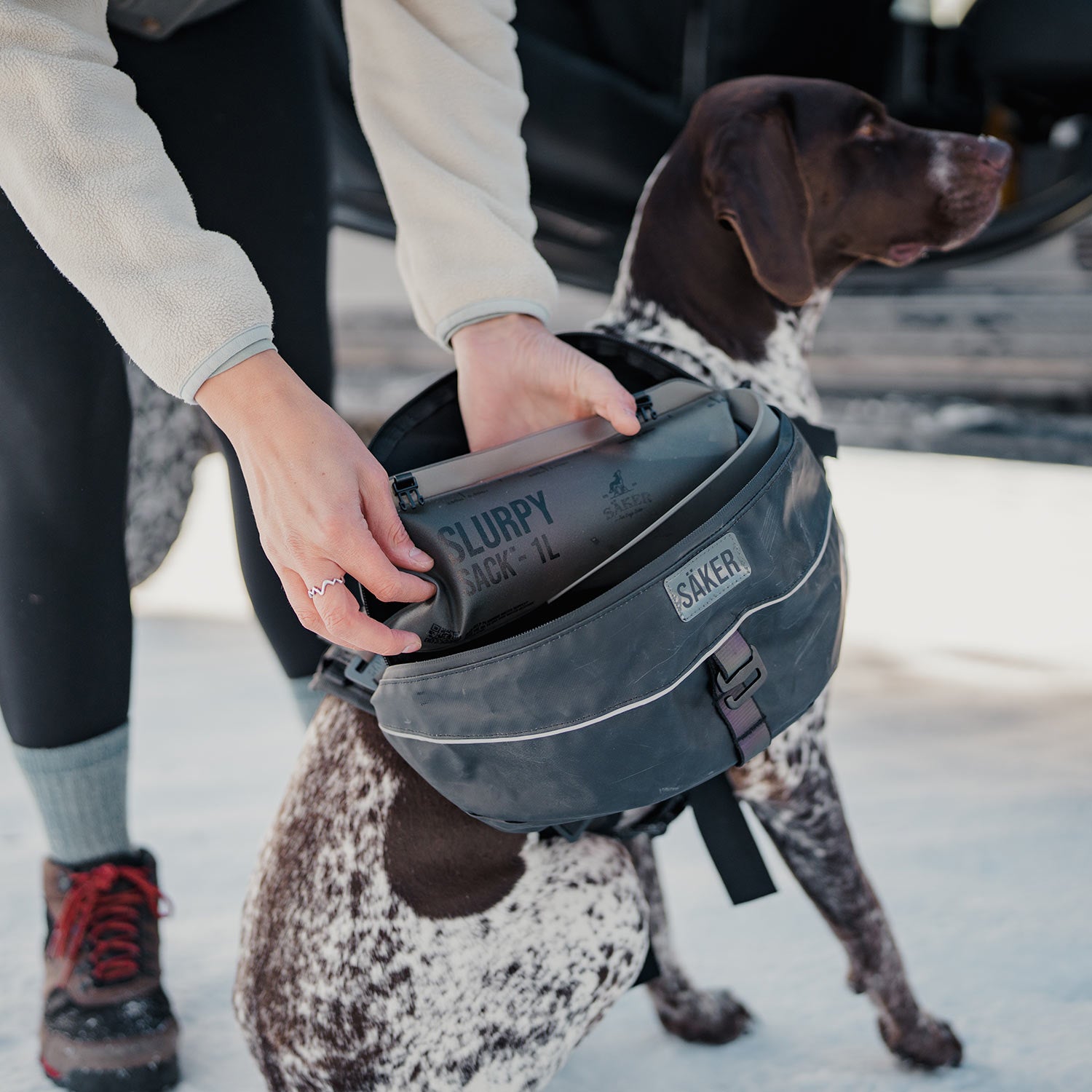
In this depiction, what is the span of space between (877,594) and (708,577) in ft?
6.67

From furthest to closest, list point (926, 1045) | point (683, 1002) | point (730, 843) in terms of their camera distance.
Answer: point (683, 1002)
point (926, 1045)
point (730, 843)

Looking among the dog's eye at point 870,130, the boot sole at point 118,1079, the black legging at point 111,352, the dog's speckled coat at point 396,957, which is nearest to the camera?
the dog's speckled coat at point 396,957

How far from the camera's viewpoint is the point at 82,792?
1.30 meters

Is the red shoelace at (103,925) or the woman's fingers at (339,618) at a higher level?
the woman's fingers at (339,618)

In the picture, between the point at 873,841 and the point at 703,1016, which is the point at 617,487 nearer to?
the point at 703,1016

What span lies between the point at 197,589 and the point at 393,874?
89.6 inches

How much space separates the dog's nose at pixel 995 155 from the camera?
156 centimetres

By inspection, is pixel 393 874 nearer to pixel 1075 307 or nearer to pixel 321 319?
pixel 321 319

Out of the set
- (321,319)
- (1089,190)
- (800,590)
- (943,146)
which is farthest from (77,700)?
(1089,190)

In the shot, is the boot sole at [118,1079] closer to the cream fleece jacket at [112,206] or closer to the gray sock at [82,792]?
the gray sock at [82,792]

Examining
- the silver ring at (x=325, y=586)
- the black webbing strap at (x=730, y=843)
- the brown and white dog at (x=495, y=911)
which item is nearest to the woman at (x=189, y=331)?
the silver ring at (x=325, y=586)

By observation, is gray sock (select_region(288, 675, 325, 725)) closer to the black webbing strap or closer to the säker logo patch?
the black webbing strap

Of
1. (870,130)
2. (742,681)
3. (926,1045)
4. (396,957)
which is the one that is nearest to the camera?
(742,681)

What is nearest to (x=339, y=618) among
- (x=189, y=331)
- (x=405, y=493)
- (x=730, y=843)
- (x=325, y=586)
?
(x=325, y=586)
